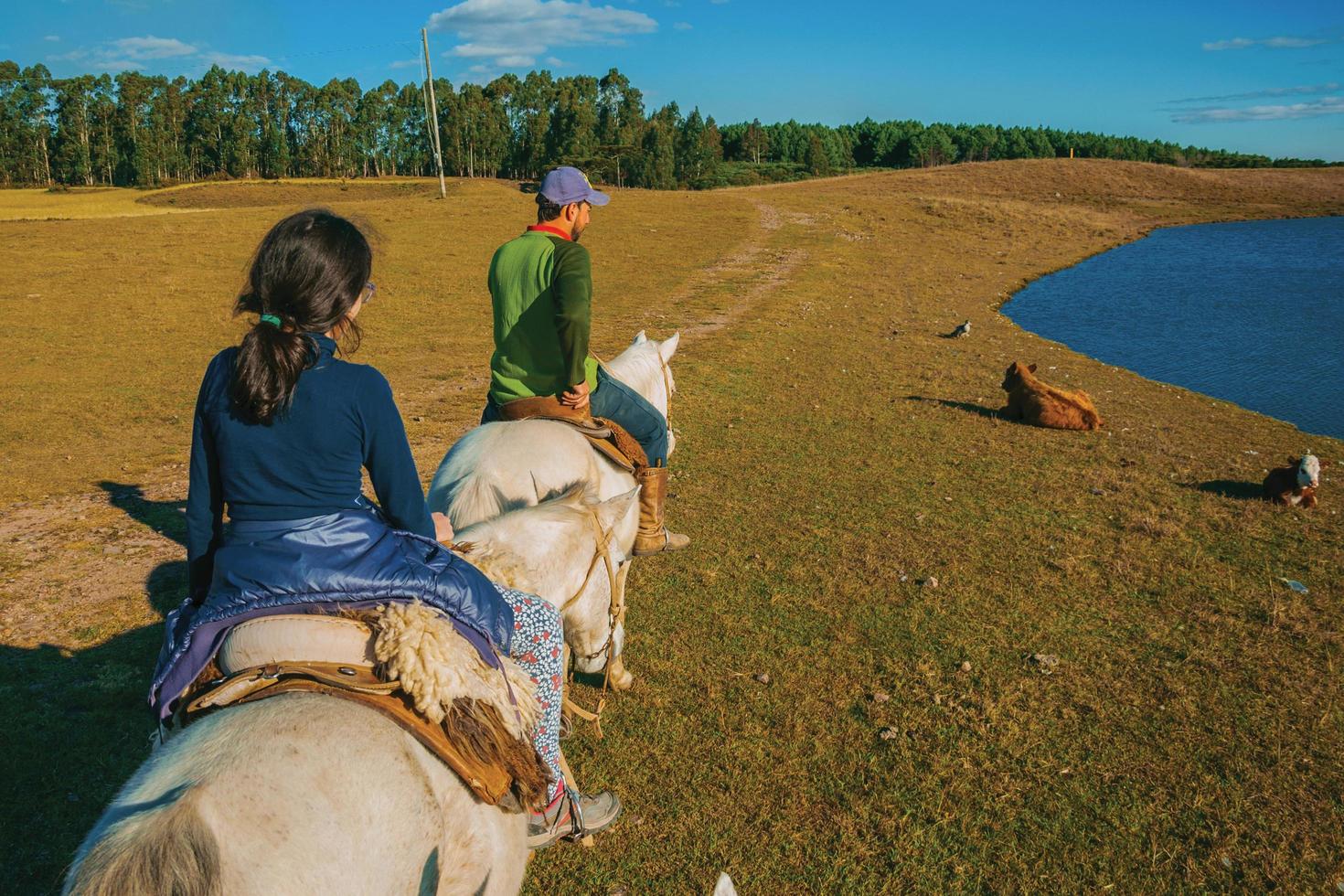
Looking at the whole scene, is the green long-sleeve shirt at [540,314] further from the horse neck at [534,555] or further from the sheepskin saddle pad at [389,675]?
the sheepskin saddle pad at [389,675]

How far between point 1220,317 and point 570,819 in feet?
85.8

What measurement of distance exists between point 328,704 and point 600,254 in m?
28.2

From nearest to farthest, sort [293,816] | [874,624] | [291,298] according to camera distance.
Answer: [293,816]
[291,298]
[874,624]

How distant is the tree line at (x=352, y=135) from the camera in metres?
69.9

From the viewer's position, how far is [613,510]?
3.91m

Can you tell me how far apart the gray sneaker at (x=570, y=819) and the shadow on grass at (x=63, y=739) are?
66.6 inches

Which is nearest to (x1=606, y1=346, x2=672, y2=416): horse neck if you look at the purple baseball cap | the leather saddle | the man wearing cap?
the man wearing cap

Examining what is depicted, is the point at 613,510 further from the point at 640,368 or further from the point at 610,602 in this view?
the point at 640,368

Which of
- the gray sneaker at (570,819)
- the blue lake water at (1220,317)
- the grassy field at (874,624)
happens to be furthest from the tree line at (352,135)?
the gray sneaker at (570,819)

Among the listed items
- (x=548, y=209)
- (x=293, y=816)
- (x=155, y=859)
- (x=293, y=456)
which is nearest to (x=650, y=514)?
(x=548, y=209)

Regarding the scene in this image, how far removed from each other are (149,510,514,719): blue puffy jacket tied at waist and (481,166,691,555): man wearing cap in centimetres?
244

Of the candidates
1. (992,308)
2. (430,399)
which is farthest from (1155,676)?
(992,308)

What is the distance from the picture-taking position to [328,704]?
7.21 feet

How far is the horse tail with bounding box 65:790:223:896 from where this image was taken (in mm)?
1707
